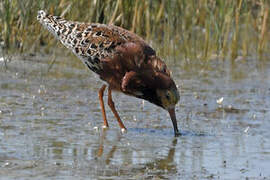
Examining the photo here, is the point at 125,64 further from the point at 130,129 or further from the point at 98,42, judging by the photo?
the point at 130,129

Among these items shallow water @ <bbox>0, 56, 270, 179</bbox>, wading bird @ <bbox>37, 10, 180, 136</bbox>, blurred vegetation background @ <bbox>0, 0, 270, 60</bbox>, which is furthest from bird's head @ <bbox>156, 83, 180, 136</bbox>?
blurred vegetation background @ <bbox>0, 0, 270, 60</bbox>

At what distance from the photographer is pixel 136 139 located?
7.09 meters

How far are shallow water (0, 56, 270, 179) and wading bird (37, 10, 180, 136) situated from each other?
343 mm

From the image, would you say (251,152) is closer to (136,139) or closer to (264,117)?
(136,139)

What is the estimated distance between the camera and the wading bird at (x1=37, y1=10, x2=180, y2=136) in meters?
7.29

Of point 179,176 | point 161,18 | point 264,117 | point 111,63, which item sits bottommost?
point 179,176

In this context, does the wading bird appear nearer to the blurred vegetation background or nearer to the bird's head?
the bird's head

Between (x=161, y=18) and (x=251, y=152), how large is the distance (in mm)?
6556

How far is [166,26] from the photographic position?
861cm

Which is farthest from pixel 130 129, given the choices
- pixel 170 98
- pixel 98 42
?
pixel 98 42

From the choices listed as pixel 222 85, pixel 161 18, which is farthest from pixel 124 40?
pixel 161 18

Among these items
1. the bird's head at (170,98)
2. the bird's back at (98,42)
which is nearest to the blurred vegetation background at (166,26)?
the bird's back at (98,42)

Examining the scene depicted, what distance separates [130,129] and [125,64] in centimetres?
72

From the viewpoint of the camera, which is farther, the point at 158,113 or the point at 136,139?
the point at 158,113
